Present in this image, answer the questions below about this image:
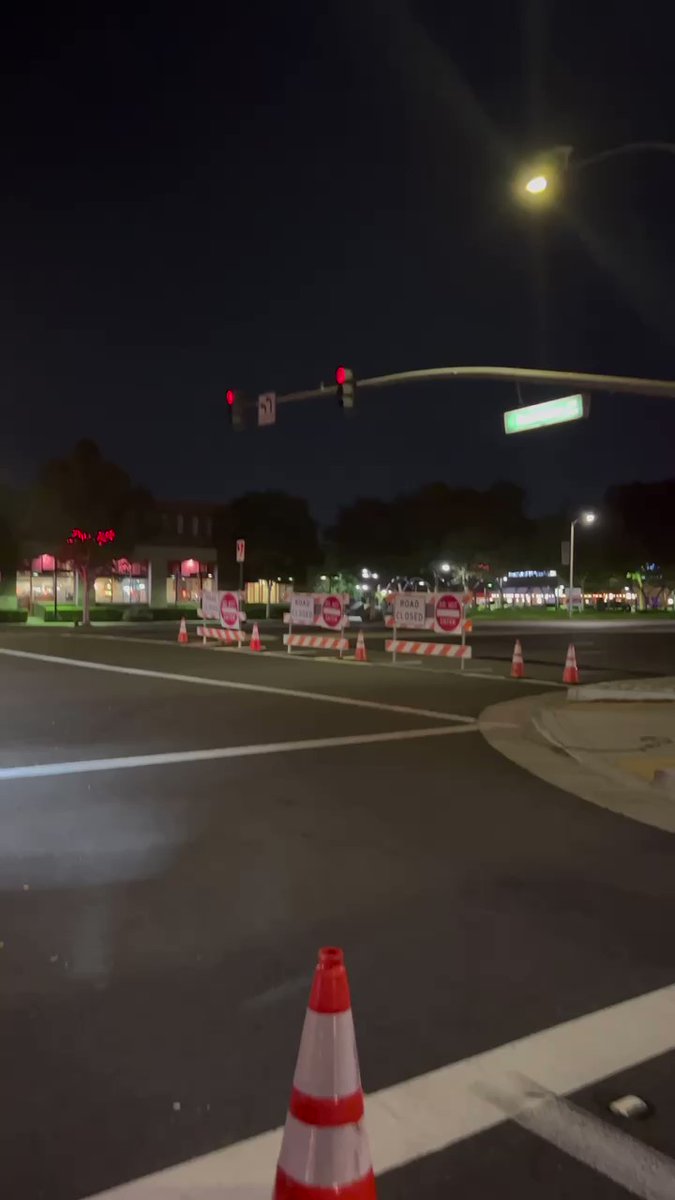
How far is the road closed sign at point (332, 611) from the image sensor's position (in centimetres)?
2731

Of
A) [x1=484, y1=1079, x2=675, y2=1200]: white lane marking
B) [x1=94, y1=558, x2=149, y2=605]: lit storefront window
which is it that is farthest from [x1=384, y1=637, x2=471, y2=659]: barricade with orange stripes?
[x1=94, y1=558, x2=149, y2=605]: lit storefront window

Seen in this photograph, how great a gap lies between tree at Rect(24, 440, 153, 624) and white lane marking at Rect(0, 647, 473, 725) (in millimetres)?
26656

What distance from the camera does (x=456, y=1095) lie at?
399 cm

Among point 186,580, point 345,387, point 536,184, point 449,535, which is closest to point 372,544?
point 449,535

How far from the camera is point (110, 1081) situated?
409cm

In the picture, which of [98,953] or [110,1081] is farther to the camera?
[98,953]

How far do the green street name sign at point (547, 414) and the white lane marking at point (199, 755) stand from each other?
7.18 metres

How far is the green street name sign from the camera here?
18.1 m

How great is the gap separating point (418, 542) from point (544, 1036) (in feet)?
258

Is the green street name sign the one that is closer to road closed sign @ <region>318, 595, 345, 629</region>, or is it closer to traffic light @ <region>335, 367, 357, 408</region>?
traffic light @ <region>335, 367, 357, 408</region>

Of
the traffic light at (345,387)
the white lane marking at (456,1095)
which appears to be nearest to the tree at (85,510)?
the traffic light at (345,387)

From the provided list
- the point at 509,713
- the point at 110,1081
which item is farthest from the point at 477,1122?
the point at 509,713

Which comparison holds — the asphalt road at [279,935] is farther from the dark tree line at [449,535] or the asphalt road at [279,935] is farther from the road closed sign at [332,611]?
the dark tree line at [449,535]

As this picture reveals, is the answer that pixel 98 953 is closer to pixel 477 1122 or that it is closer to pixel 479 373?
pixel 477 1122
